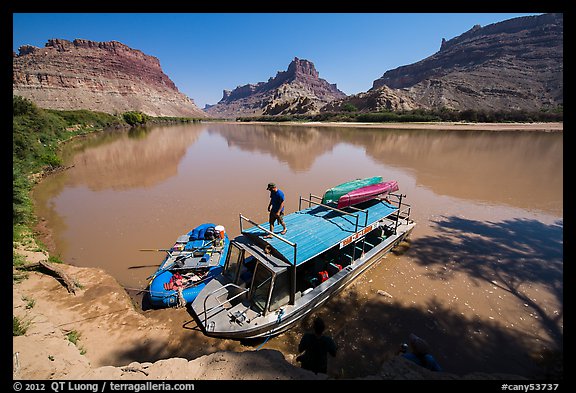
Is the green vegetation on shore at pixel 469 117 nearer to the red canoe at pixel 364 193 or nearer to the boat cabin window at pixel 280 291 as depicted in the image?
the red canoe at pixel 364 193

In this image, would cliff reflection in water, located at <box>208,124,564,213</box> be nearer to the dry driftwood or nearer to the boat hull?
the boat hull

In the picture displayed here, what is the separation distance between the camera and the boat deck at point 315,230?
643 cm

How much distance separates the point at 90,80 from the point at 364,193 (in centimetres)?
18089

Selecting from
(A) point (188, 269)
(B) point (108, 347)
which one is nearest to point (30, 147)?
(A) point (188, 269)

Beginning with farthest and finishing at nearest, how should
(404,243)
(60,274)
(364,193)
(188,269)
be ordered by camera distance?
(404,243) → (364,193) → (188,269) → (60,274)

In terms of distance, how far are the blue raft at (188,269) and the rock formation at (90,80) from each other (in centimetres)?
14352

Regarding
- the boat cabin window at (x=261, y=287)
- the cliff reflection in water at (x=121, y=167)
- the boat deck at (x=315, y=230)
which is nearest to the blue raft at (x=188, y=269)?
the boat cabin window at (x=261, y=287)

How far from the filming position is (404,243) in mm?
11336

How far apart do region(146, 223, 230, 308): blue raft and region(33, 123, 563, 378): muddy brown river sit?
0.47 meters

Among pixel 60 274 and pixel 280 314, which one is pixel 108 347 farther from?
pixel 280 314

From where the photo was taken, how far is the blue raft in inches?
284
